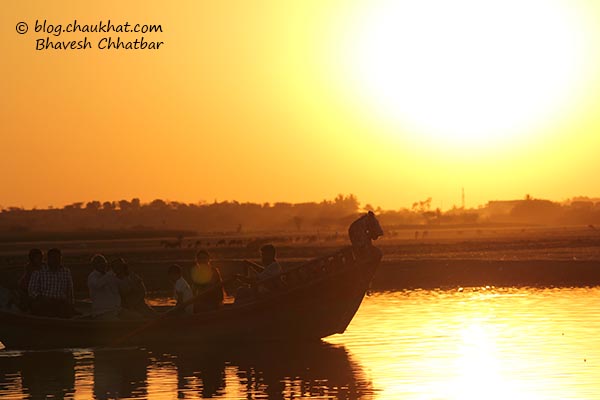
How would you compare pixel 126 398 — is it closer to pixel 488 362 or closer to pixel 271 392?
pixel 271 392

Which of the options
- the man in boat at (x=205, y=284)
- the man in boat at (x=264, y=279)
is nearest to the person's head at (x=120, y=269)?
the man in boat at (x=205, y=284)

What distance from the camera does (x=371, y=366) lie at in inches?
977

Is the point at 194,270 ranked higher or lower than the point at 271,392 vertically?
higher

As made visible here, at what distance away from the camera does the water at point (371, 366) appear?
22.0m

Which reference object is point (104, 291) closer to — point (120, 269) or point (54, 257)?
point (120, 269)

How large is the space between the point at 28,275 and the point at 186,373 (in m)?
5.62

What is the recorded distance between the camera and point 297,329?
29.2 metres

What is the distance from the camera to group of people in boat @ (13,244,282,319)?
2834 cm

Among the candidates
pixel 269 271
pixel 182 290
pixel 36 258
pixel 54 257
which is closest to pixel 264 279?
pixel 269 271

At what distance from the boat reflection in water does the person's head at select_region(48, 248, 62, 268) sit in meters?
2.05

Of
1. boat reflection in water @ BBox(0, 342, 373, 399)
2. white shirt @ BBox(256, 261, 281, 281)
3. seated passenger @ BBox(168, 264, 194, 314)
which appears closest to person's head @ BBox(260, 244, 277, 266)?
white shirt @ BBox(256, 261, 281, 281)

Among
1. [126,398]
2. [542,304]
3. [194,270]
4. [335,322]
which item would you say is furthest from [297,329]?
[542,304]

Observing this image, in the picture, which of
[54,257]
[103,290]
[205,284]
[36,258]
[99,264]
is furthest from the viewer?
[205,284]

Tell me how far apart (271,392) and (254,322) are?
661 centimetres
